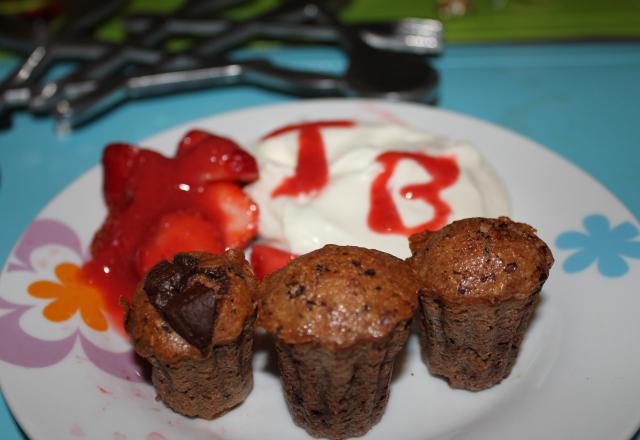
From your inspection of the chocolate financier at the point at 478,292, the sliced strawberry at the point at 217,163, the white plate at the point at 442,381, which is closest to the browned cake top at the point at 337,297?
the chocolate financier at the point at 478,292

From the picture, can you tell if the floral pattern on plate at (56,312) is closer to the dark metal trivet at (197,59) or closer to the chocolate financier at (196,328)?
the chocolate financier at (196,328)

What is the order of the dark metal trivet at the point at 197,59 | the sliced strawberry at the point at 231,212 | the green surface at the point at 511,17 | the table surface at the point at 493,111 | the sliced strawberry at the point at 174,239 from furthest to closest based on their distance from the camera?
1. the green surface at the point at 511,17
2. the dark metal trivet at the point at 197,59
3. the table surface at the point at 493,111
4. the sliced strawberry at the point at 231,212
5. the sliced strawberry at the point at 174,239

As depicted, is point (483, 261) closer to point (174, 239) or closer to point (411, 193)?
point (411, 193)

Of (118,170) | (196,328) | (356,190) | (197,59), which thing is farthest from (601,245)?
(197,59)

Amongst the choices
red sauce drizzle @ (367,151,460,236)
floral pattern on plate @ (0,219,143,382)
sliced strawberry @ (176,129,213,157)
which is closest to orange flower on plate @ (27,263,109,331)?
floral pattern on plate @ (0,219,143,382)

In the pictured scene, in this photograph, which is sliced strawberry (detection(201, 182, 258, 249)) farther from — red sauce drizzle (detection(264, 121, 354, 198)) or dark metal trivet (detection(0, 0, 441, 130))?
dark metal trivet (detection(0, 0, 441, 130))

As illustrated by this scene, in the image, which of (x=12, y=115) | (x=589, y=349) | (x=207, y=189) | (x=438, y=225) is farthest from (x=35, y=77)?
(x=589, y=349)

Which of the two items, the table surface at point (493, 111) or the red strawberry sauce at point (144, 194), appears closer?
the red strawberry sauce at point (144, 194)

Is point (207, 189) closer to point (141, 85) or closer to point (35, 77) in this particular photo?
point (141, 85)
